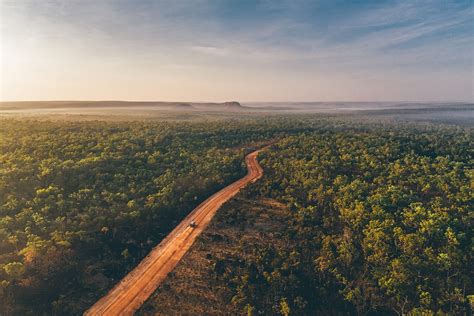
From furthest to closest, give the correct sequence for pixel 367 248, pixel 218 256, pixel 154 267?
pixel 218 256
pixel 367 248
pixel 154 267

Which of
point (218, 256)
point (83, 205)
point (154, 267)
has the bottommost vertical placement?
point (154, 267)

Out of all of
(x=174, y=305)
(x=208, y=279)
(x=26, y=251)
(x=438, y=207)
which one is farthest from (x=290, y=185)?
(x=26, y=251)

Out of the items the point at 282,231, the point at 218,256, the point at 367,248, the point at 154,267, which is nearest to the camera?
the point at 154,267

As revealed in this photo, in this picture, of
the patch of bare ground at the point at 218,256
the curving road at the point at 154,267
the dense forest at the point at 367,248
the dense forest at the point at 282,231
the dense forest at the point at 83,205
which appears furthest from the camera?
the dense forest at the point at 83,205

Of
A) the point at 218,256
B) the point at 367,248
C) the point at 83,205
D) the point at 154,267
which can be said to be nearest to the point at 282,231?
the point at 218,256

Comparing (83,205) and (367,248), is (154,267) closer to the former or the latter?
(83,205)

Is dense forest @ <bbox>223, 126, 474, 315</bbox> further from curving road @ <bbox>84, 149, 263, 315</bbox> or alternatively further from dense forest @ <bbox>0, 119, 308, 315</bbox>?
dense forest @ <bbox>0, 119, 308, 315</bbox>

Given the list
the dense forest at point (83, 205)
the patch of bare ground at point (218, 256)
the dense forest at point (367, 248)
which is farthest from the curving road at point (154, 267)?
the dense forest at point (367, 248)

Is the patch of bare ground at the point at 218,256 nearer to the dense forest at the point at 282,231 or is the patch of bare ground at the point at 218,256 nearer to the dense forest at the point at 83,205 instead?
the dense forest at the point at 282,231
